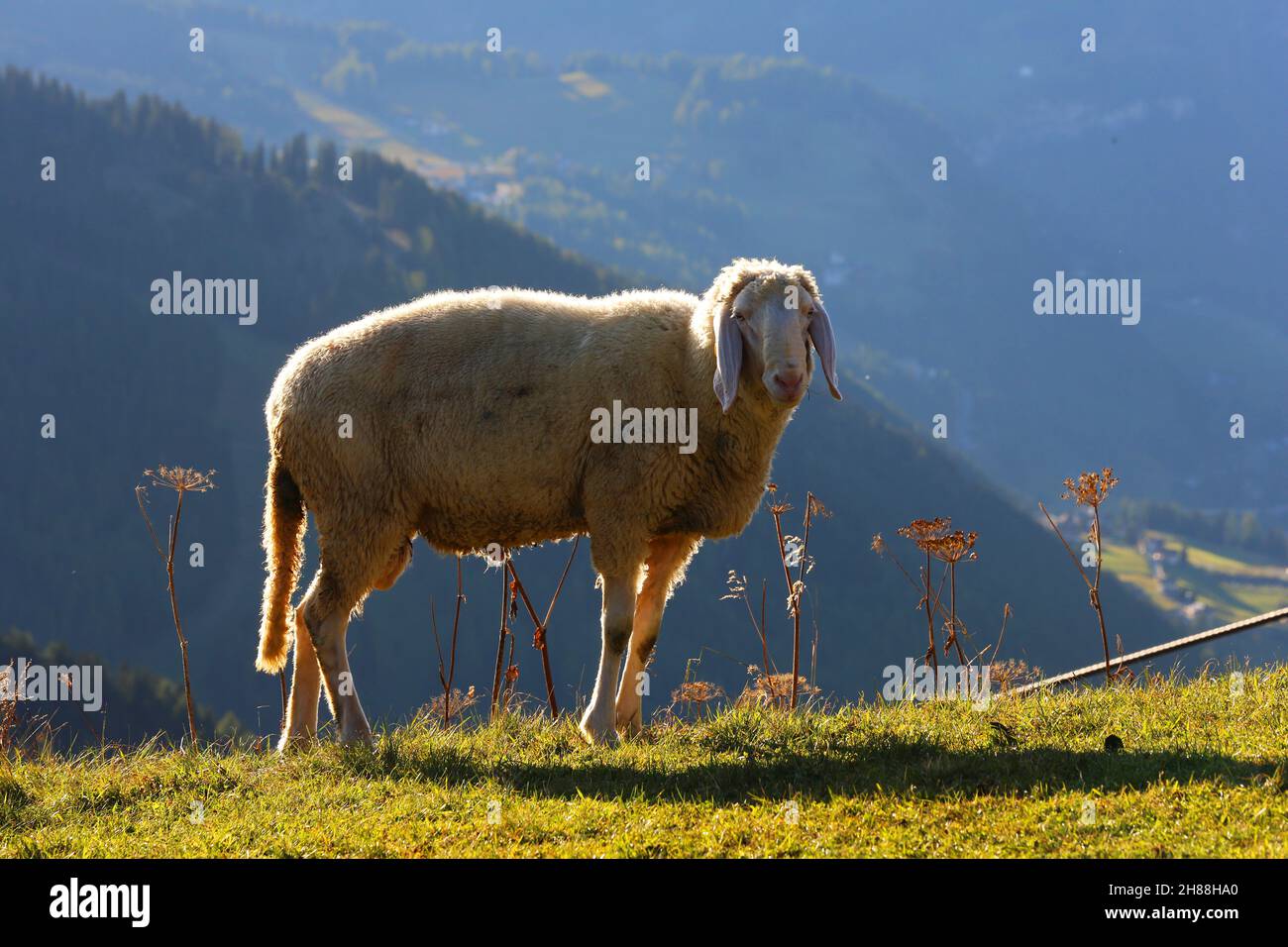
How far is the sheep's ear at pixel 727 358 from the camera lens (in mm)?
8398

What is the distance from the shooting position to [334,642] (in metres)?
8.86

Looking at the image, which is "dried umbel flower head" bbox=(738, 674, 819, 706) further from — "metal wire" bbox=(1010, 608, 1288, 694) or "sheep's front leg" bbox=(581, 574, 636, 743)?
"metal wire" bbox=(1010, 608, 1288, 694)

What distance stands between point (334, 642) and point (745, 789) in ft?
11.3

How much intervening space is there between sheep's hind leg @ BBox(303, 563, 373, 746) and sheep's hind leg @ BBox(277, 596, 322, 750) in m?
0.18

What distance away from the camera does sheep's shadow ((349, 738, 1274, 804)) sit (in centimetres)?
621

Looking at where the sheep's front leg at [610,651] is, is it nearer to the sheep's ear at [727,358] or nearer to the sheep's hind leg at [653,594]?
the sheep's hind leg at [653,594]

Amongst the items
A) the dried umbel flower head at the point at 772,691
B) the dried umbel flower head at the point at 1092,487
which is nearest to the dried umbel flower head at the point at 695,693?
the dried umbel flower head at the point at 772,691

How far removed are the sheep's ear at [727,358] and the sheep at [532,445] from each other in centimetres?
1

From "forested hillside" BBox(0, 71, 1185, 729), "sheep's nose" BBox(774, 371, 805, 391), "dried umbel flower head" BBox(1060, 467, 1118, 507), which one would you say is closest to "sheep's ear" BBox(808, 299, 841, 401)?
"sheep's nose" BBox(774, 371, 805, 391)

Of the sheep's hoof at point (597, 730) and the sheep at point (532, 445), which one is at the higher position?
the sheep at point (532, 445)

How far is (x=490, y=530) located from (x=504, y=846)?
331cm

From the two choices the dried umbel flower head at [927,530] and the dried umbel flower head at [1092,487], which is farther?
the dried umbel flower head at [927,530]

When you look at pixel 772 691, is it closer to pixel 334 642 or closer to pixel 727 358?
pixel 727 358
